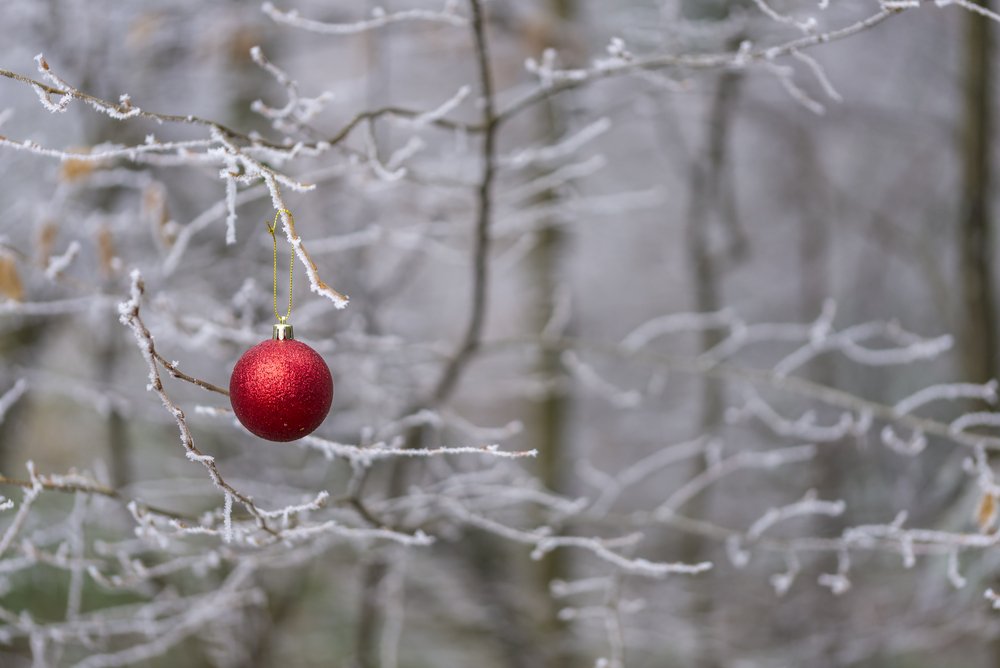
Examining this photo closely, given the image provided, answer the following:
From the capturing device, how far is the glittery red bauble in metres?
0.93

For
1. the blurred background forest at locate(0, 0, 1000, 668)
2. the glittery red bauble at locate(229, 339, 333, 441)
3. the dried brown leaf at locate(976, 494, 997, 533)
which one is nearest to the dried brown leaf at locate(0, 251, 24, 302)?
the blurred background forest at locate(0, 0, 1000, 668)

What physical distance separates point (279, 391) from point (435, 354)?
54.6 inches

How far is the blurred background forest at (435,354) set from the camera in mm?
1623

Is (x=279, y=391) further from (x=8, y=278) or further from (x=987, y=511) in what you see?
(x=987, y=511)

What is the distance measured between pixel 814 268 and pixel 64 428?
4.42 meters

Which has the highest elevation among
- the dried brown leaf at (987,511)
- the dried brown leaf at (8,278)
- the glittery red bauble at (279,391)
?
the dried brown leaf at (8,278)

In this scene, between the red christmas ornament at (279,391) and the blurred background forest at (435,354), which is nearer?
the red christmas ornament at (279,391)

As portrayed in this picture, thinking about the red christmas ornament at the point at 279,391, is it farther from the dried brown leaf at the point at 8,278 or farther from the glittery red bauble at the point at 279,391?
the dried brown leaf at the point at 8,278

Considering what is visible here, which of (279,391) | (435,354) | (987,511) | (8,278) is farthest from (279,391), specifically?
(435,354)

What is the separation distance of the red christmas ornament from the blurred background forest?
0.41 ft

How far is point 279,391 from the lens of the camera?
3.04ft

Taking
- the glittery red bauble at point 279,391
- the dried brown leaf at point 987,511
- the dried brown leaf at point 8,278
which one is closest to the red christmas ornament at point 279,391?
the glittery red bauble at point 279,391

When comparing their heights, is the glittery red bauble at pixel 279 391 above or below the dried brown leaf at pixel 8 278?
below

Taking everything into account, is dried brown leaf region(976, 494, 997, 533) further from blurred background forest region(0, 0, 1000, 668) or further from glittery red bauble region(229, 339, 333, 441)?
glittery red bauble region(229, 339, 333, 441)
